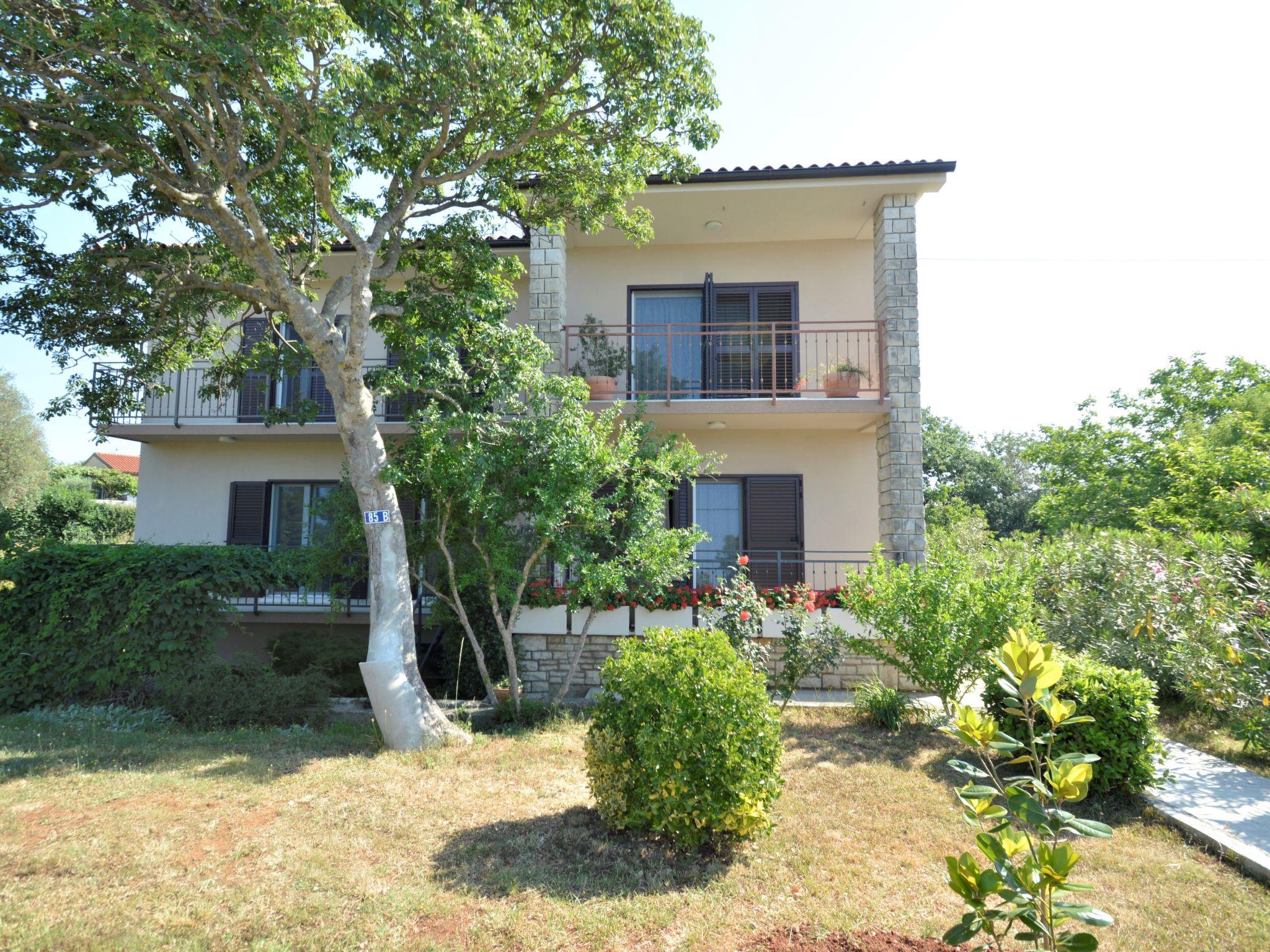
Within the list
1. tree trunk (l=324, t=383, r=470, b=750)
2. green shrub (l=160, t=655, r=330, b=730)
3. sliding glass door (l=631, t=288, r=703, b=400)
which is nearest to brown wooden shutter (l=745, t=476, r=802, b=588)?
sliding glass door (l=631, t=288, r=703, b=400)

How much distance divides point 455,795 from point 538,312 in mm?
7067

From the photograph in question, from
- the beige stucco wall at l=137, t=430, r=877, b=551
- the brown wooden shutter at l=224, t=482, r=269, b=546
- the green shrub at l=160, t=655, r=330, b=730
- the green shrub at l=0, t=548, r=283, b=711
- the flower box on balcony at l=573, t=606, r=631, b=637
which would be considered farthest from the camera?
the brown wooden shutter at l=224, t=482, r=269, b=546

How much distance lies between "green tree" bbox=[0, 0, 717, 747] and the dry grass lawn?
1.62m

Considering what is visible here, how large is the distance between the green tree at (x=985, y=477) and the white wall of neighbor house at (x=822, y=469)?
22127 mm

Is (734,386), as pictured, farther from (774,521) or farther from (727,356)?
(774,521)

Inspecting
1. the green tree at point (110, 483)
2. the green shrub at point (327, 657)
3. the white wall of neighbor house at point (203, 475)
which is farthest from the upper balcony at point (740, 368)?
the green tree at point (110, 483)

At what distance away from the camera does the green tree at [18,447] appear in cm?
2502

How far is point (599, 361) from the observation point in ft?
36.5

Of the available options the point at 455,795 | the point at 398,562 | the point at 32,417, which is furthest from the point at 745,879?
the point at 32,417

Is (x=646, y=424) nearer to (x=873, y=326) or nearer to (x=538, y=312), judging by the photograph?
(x=538, y=312)

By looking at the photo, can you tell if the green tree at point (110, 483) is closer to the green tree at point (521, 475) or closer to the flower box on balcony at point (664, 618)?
the green tree at point (521, 475)

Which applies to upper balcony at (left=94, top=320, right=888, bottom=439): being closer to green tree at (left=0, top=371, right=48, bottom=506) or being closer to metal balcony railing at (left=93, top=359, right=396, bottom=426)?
metal balcony railing at (left=93, top=359, right=396, bottom=426)

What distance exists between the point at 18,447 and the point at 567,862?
102ft

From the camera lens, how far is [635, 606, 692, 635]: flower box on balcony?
927cm
